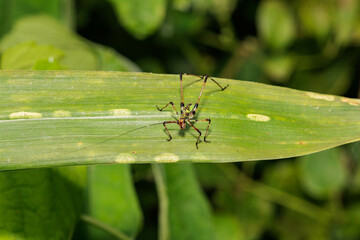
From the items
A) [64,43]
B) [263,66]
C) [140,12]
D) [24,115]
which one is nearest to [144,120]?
[24,115]

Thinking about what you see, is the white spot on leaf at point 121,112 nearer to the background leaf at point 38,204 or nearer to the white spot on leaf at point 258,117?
the background leaf at point 38,204

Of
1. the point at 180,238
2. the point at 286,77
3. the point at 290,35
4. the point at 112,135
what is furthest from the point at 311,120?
the point at 286,77

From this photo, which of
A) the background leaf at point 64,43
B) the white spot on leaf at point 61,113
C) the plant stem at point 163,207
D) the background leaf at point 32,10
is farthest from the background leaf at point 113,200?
the background leaf at point 32,10

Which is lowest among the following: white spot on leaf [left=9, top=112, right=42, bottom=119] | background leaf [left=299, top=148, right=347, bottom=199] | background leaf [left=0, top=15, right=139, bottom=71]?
background leaf [left=299, top=148, right=347, bottom=199]

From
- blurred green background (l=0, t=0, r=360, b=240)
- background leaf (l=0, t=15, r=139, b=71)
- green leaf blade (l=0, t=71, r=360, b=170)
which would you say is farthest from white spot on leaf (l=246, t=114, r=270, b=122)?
blurred green background (l=0, t=0, r=360, b=240)

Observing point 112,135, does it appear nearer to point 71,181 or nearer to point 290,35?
point 71,181

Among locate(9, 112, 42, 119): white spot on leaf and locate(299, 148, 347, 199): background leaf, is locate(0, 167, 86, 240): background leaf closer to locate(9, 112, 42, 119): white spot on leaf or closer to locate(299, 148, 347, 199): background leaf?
locate(9, 112, 42, 119): white spot on leaf

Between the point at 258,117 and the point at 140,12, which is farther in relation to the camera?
the point at 140,12

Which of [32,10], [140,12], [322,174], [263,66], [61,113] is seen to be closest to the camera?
[61,113]

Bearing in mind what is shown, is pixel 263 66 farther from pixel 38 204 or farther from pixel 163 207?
pixel 38 204
